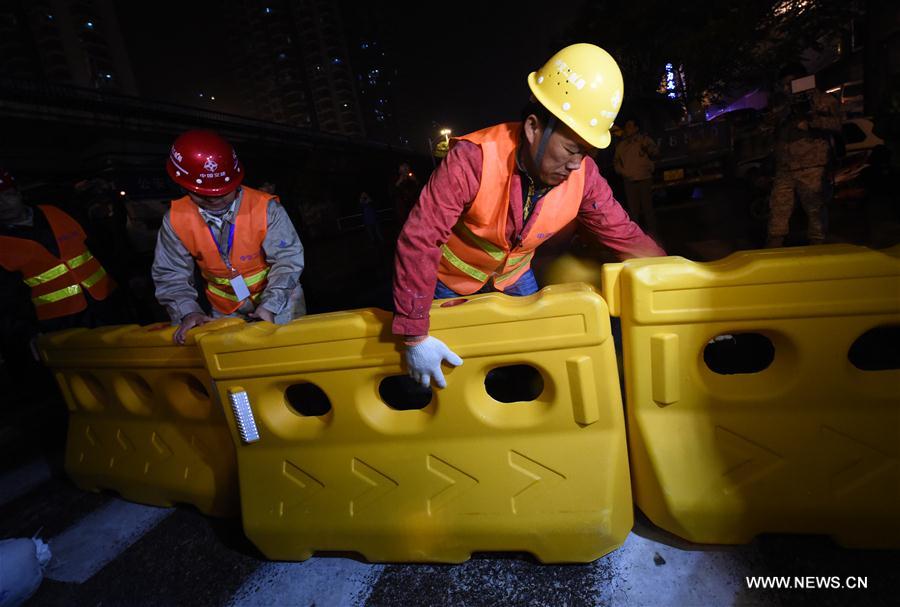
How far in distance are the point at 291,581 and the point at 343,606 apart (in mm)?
333

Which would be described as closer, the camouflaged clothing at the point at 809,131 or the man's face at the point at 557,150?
the man's face at the point at 557,150

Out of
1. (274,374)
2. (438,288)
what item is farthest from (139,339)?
(438,288)

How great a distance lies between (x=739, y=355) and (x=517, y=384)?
1531 millimetres

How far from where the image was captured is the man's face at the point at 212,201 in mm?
2634

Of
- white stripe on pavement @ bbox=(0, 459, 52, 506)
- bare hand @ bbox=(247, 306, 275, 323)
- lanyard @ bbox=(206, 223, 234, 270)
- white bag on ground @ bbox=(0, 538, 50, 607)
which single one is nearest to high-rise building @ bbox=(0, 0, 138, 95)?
white stripe on pavement @ bbox=(0, 459, 52, 506)

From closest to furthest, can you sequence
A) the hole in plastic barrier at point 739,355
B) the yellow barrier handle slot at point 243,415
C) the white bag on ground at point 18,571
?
the white bag on ground at point 18,571, the yellow barrier handle slot at point 243,415, the hole in plastic barrier at point 739,355

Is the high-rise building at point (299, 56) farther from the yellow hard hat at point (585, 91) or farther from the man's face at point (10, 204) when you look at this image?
the yellow hard hat at point (585, 91)

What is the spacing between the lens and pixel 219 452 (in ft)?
7.75

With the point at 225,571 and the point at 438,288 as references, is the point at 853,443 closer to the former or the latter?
the point at 438,288

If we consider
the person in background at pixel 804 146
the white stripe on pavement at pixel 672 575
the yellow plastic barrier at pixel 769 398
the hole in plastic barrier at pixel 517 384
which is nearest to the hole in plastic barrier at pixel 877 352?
the yellow plastic barrier at pixel 769 398

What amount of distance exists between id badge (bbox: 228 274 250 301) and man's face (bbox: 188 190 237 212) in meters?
0.44

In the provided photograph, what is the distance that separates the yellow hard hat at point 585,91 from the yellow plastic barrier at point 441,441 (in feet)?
2.25

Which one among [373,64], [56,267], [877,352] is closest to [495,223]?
[877,352]

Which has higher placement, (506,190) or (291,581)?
(506,190)
